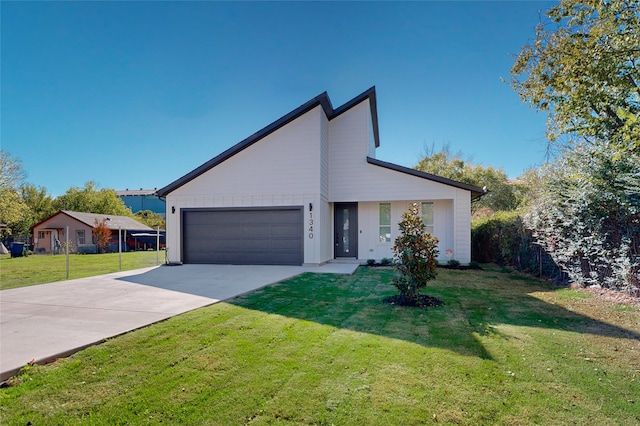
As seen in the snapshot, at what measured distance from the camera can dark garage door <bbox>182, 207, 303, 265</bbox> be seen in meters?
12.3

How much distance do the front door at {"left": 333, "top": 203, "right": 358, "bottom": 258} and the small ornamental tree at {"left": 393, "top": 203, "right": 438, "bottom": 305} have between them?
755 cm

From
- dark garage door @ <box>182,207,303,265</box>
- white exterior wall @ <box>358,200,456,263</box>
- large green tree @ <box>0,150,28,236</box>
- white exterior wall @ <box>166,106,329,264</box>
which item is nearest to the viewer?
white exterior wall @ <box>166,106,329,264</box>

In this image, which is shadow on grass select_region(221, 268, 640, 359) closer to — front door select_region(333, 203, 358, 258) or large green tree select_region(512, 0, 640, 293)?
large green tree select_region(512, 0, 640, 293)

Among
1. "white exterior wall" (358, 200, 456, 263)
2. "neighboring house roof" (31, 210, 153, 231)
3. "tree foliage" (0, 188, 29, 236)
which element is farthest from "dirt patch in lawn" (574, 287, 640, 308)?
"tree foliage" (0, 188, 29, 236)

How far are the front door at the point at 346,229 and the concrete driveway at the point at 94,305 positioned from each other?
3665 millimetres

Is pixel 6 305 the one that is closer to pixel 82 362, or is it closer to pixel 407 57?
pixel 82 362

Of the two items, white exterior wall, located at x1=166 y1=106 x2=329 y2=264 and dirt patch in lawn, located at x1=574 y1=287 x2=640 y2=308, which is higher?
white exterior wall, located at x1=166 y1=106 x2=329 y2=264

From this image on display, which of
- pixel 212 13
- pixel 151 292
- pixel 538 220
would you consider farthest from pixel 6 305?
pixel 538 220

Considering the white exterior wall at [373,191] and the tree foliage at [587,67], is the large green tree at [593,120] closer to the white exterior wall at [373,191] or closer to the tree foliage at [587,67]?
the tree foliage at [587,67]

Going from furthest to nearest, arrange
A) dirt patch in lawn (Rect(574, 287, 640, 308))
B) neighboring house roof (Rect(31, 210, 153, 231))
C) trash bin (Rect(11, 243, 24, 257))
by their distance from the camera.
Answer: neighboring house roof (Rect(31, 210, 153, 231)) < trash bin (Rect(11, 243, 24, 257)) < dirt patch in lawn (Rect(574, 287, 640, 308))

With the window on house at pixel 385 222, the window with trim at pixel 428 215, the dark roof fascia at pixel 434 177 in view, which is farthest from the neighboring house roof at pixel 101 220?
the window with trim at pixel 428 215

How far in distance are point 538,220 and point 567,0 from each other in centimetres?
565

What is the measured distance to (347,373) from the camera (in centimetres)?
316

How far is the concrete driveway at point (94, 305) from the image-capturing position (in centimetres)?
379
